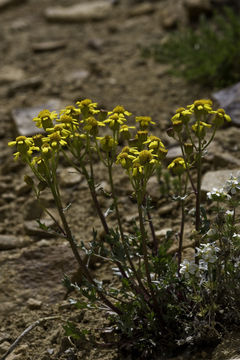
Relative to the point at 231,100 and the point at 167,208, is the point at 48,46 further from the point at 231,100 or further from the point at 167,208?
the point at 167,208

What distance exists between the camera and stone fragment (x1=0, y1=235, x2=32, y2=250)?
4.07m

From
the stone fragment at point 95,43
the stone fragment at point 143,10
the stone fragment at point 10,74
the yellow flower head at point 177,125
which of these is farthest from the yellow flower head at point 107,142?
the stone fragment at point 143,10

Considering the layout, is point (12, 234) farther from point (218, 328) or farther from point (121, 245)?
point (218, 328)

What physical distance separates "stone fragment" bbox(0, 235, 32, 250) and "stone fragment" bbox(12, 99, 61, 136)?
142cm

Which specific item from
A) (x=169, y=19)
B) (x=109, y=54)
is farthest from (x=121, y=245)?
(x=169, y=19)

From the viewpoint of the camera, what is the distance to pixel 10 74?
691 centimetres

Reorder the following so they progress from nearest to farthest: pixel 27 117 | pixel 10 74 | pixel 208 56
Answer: pixel 27 117 < pixel 208 56 < pixel 10 74

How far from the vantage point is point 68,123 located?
283 cm

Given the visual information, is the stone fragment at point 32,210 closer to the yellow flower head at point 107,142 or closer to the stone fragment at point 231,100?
the yellow flower head at point 107,142

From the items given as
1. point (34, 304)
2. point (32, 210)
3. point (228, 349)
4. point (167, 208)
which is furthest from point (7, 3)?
point (228, 349)

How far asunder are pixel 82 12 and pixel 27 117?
3.52 m

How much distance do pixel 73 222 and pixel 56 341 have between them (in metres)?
1.20

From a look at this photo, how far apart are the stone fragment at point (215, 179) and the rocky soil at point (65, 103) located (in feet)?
0.06

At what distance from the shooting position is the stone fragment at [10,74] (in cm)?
677
